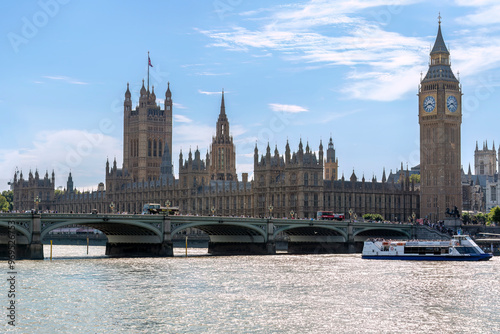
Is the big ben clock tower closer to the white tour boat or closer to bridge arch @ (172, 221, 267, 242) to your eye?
bridge arch @ (172, 221, 267, 242)

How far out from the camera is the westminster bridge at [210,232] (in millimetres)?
97625

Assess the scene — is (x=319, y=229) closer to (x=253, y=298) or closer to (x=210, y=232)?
(x=210, y=232)

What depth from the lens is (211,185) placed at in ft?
628

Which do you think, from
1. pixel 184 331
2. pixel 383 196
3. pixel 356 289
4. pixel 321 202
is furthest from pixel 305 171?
pixel 184 331

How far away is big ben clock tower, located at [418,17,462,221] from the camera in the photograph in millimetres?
165000

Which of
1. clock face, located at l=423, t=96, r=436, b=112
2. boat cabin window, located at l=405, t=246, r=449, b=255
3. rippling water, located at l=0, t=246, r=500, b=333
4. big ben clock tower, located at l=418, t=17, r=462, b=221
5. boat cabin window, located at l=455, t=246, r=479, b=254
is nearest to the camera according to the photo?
rippling water, located at l=0, t=246, r=500, b=333

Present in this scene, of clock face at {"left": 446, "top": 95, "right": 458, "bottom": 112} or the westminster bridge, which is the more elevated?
clock face at {"left": 446, "top": 95, "right": 458, "bottom": 112}

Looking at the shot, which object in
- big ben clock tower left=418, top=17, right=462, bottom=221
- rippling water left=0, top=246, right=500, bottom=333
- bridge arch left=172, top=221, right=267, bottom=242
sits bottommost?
rippling water left=0, top=246, right=500, bottom=333

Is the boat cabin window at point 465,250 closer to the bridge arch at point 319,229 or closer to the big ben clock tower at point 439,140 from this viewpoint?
the bridge arch at point 319,229

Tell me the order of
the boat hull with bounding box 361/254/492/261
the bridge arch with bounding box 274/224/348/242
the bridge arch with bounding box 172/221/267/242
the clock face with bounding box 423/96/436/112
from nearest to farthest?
1. the boat hull with bounding box 361/254/492/261
2. the bridge arch with bounding box 172/221/267/242
3. the bridge arch with bounding box 274/224/348/242
4. the clock face with bounding box 423/96/436/112

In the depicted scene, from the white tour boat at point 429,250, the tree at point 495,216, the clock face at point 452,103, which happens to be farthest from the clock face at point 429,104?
the white tour boat at point 429,250

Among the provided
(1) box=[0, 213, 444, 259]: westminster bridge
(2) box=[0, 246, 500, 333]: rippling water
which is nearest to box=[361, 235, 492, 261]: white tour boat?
(2) box=[0, 246, 500, 333]: rippling water

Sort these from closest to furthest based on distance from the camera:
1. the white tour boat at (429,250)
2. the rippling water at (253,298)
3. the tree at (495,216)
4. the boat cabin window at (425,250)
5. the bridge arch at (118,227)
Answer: the rippling water at (253,298)
the bridge arch at (118,227)
the white tour boat at (429,250)
the boat cabin window at (425,250)
the tree at (495,216)

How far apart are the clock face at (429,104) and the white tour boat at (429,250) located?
58597mm
